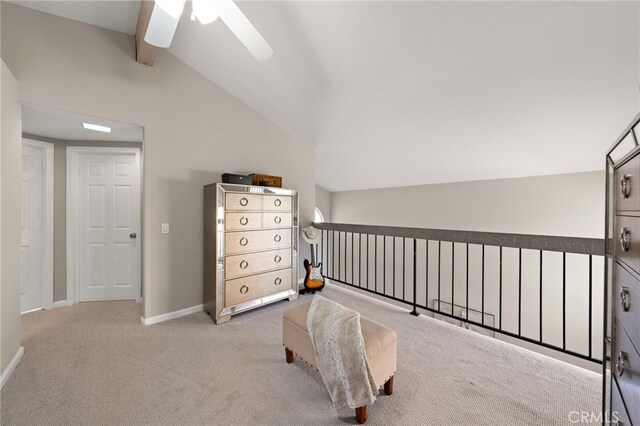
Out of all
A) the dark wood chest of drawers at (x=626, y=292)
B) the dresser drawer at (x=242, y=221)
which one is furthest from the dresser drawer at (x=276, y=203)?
the dark wood chest of drawers at (x=626, y=292)

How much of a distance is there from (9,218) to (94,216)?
153 centimetres

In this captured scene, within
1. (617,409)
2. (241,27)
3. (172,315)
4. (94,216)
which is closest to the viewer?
(617,409)

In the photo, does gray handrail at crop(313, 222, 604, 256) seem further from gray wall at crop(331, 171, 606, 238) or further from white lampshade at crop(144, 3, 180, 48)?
white lampshade at crop(144, 3, 180, 48)

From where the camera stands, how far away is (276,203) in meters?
3.02

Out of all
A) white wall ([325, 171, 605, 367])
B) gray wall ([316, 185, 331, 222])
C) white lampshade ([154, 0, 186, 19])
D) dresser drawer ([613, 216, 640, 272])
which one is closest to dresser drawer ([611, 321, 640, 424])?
dresser drawer ([613, 216, 640, 272])

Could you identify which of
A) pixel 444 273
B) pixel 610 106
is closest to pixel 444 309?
pixel 444 273

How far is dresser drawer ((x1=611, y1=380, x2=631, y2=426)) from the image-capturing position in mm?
868

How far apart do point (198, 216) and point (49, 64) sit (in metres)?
1.72

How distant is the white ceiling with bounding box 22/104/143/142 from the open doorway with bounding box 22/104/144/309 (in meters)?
0.01

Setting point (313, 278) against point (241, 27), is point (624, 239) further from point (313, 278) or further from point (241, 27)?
point (313, 278)

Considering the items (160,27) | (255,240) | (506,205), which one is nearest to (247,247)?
→ (255,240)

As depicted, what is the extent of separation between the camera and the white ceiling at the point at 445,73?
1.53 m

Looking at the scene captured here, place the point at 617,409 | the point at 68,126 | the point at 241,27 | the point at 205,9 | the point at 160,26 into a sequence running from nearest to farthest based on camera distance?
the point at 617,409 → the point at 205,9 → the point at 241,27 → the point at 160,26 → the point at 68,126

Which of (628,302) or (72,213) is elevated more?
(72,213)
